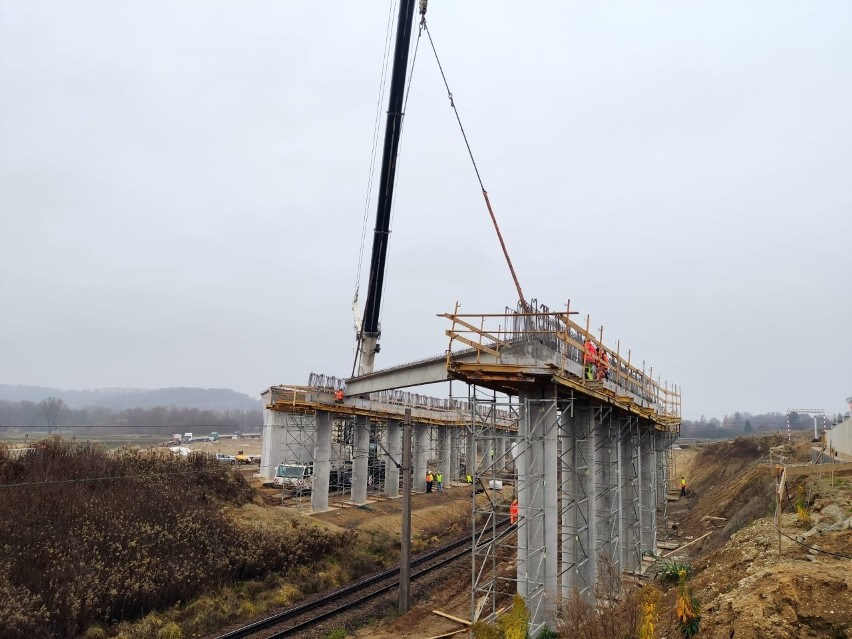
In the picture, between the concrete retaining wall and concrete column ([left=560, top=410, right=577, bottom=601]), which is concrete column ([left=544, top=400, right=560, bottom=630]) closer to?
concrete column ([left=560, top=410, right=577, bottom=601])

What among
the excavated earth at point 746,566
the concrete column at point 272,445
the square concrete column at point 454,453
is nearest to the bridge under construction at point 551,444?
the excavated earth at point 746,566

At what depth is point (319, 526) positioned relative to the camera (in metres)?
25.3

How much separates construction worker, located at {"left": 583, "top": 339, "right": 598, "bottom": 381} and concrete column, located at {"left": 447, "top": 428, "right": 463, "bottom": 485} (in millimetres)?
30787

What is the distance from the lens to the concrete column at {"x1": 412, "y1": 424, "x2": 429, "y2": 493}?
40562 mm

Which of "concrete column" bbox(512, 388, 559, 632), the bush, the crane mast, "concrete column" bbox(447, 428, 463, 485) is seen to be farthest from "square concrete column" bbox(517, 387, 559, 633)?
"concrete column" bbox(447, 428, 463, 485)

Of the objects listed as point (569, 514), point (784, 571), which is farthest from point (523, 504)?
point (784, 571)

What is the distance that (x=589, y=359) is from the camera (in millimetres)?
16703

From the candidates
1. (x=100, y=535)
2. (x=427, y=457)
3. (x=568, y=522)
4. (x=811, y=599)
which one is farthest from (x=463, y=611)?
(x=427, y=457)

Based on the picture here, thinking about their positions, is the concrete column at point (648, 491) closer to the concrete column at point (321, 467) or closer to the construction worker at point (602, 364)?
the construction worker at point (602, 364)

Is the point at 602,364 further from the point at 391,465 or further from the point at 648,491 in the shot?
the point at 391,465

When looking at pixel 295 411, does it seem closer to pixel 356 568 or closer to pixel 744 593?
pixel 356 568

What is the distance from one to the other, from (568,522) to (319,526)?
1300 centimetres

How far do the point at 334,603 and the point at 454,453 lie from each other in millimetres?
31710

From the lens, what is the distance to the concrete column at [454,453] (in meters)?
47.3
